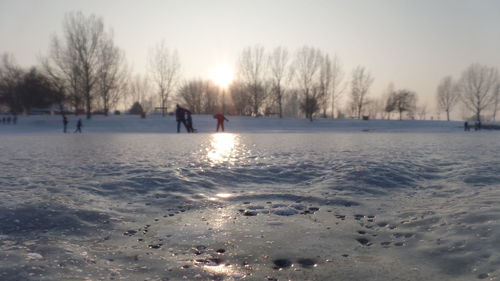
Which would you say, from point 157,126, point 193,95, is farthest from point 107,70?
point 193,95

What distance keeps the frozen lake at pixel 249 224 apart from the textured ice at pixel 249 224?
0.04 feet

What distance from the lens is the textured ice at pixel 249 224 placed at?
91.8 inches

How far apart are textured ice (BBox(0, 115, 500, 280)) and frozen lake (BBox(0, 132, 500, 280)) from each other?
0.01m

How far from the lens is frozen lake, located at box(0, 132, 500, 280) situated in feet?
7.65

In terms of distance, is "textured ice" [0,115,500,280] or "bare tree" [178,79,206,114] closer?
"textured ice" [0,115,500,280]

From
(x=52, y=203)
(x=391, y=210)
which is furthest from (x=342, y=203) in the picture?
(x=52, y=203)

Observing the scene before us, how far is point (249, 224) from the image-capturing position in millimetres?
3385

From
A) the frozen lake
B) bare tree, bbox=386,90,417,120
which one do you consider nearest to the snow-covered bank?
bare tree, bbox=386,90,417,120

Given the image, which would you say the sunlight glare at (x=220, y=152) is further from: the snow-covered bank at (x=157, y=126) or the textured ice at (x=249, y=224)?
the snow-covered bank at (x=157, y=126)

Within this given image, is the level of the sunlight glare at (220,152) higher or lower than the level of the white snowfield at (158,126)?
lower

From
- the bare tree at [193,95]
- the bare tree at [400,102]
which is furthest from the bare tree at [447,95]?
the bare tree at [193,95]

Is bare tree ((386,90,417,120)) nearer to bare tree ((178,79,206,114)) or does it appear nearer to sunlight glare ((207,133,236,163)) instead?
bare tree ((178,79,206,114))

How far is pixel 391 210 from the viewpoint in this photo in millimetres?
3852

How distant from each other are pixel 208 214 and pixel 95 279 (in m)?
1.71
